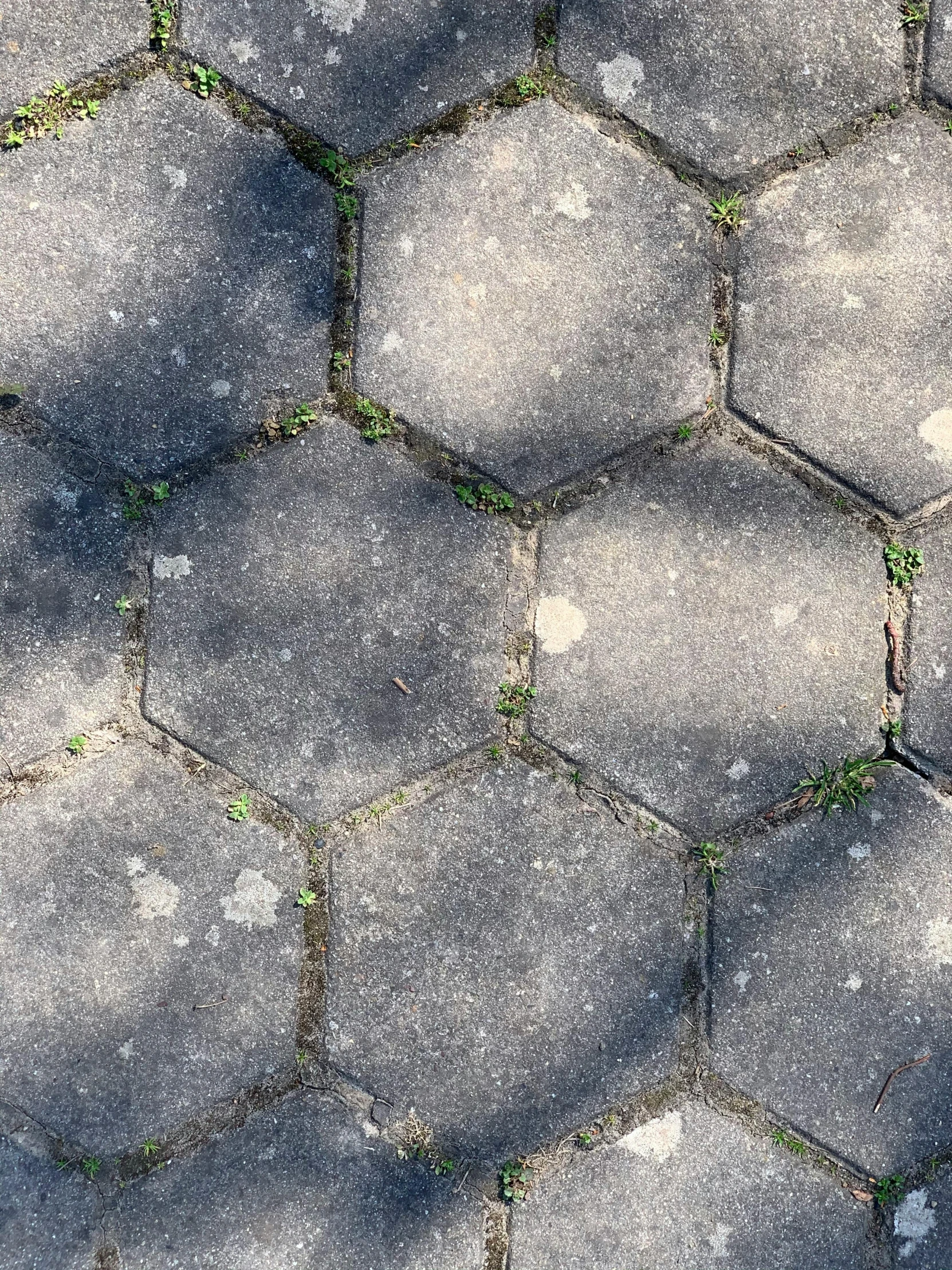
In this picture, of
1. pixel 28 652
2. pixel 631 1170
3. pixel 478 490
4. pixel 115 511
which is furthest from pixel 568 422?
pixel 631 1170

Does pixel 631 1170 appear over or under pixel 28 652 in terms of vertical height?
under

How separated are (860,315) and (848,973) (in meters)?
1.32

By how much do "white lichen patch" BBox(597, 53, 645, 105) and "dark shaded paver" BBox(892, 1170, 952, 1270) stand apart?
225 centimetres

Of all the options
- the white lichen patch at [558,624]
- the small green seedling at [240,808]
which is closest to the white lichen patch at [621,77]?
the white lichen patch at [558,624]

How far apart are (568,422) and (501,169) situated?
0.53 metres

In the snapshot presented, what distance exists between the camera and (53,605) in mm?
2105

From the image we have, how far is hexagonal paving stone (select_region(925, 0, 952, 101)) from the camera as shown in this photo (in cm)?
218

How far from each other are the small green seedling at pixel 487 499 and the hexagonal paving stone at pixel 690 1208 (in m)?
1.23

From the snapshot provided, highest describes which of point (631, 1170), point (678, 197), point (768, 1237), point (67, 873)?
point (678, 197)

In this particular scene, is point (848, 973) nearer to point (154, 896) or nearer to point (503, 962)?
point (503, 962)

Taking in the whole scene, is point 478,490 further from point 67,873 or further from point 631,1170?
point 631,1170

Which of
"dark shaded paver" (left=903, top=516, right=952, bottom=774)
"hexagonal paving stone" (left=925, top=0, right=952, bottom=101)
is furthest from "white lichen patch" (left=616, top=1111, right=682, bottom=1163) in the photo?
"hexagonal paving stone" (left=925, top=0, right=952, bottom=101)

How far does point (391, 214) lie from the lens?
6.98 ft

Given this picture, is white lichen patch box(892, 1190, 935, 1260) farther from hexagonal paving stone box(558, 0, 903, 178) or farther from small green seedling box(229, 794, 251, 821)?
hexagonal paving stone box(558, 0, 903, 178)
